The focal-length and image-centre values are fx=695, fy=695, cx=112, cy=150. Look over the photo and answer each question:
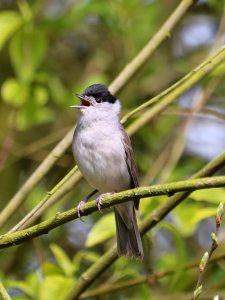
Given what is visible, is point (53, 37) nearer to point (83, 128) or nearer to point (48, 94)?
point (48, 94)

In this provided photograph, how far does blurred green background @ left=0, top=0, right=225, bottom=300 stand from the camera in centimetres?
445

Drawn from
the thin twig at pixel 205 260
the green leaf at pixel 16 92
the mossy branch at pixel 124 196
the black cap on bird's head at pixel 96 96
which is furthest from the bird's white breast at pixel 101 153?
the thin twig at pixel 205 260

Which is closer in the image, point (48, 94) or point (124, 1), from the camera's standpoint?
point (124, 1)

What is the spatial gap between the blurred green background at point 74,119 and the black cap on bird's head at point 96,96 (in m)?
0.35

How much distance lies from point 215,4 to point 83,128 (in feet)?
7.03

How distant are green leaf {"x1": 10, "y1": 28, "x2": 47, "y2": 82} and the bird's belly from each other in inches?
39.0

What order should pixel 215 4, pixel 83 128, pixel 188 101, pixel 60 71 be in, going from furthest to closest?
1. pixel 60 71
2. pixel 188 101
3. pixel 215 4
4. pixel 83 128

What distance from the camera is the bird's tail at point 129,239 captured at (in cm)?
403

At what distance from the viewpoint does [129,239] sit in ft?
14.0

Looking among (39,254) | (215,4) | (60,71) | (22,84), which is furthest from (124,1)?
(39,254)

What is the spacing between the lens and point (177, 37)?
706 centimetres

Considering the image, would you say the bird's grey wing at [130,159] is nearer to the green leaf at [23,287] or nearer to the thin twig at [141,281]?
the thin twig at [141,281]

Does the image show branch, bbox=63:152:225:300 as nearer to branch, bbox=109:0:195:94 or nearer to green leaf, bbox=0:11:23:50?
branch, bbox=109:0:195:94

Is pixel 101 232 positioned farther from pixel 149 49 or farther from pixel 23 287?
pixel 149 49
